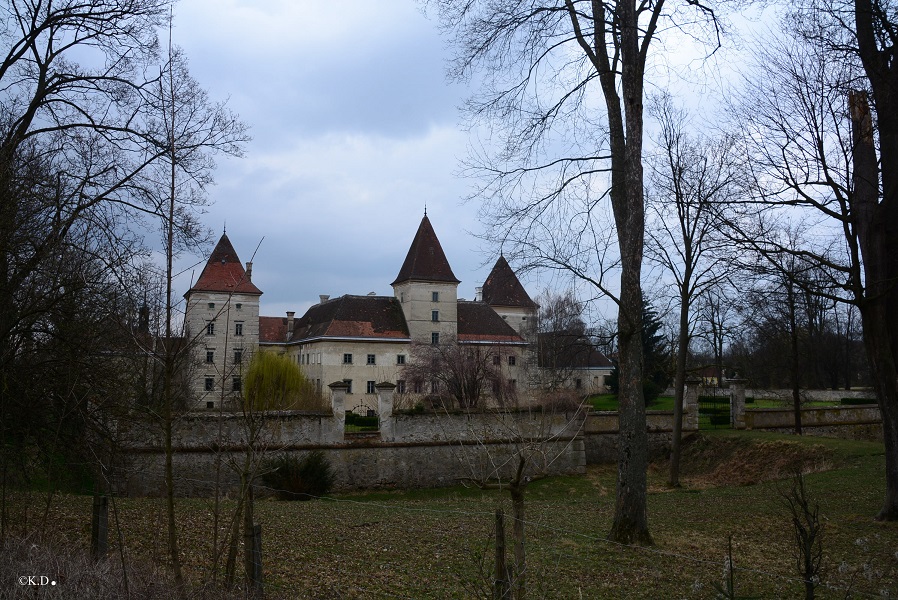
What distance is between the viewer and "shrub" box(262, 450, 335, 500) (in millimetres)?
18406

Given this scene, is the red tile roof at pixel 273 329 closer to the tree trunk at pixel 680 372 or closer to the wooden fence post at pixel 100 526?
the tree trunk at pixel 680 372

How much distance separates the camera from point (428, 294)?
54688mm

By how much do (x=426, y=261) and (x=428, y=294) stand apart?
2.50 m

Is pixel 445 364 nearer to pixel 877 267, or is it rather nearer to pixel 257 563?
pixel 877 267

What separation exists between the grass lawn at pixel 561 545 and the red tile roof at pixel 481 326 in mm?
38785

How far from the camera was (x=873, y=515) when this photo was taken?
11750mm

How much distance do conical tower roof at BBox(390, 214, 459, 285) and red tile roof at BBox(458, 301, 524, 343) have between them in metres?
4.12

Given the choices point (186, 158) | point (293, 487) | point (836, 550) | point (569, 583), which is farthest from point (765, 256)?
point (293, 487)

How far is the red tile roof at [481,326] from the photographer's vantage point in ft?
185

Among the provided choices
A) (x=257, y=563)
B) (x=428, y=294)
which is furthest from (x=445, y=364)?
(x=257, y=563)

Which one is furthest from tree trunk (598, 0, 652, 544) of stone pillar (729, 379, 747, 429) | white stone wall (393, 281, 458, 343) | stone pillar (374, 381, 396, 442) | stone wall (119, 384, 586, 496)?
white stone wall (393, 281, 458, 343)

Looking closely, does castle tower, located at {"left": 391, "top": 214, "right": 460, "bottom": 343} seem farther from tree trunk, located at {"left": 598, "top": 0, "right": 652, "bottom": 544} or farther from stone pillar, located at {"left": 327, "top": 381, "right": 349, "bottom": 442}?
tree trunk, located at {"left": 598, "top": 0, "right": 652, "bottom": 544}

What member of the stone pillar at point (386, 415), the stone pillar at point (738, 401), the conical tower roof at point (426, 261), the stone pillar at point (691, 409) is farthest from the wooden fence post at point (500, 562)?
the conical tower roof at point (426, 261)

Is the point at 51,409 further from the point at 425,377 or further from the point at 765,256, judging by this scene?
the point at 425,377
